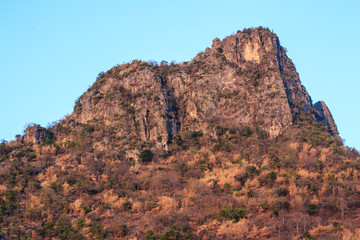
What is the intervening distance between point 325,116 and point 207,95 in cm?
2572

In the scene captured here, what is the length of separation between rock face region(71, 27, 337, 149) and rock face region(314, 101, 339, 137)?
461 mm

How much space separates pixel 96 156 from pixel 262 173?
24074 millimetres

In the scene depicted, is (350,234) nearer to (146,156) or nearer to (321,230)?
(321,230)

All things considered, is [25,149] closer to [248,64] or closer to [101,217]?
[101,217]

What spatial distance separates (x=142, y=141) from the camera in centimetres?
7069

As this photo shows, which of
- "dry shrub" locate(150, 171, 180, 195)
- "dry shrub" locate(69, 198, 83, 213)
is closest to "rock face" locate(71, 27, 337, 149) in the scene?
"dry shrub" locate(150, 171, 180, 195)

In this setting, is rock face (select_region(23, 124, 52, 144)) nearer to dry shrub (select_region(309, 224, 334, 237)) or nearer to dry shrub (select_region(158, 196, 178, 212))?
dry shrub (select_region(158, 196, 178, 212))

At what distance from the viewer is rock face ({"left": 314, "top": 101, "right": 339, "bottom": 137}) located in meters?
84.4

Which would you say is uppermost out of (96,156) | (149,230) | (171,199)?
(96,156)

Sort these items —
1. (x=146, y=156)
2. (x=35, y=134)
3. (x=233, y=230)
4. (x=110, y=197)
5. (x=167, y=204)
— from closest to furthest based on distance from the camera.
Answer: (x=233, y=230) < (x=167, y=204) < (x=110, y=197) < (x=146, y=156) < (x=35, y=134)

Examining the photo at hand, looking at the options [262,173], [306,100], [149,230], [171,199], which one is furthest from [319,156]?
[149,230]

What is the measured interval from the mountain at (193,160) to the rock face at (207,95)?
0.21 meters

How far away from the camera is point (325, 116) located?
294 feet

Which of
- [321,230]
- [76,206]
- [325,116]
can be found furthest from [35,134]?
[325,116]
